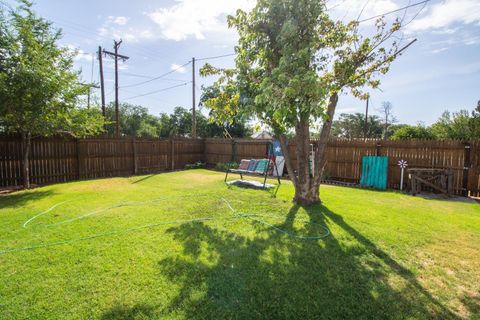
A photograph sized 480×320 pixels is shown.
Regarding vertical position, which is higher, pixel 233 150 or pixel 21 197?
pixel 233 150

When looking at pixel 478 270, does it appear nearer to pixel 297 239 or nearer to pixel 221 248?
pixel 297 239

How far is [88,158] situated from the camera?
375 inches

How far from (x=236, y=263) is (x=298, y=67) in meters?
2.87

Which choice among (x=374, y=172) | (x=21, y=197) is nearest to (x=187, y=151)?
(x=21, y=197)

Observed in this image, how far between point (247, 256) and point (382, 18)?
5525 mm

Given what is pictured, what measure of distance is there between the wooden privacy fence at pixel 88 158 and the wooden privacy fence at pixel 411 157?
6393 mm

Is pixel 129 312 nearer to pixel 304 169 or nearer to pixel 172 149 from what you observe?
pixel 304 169

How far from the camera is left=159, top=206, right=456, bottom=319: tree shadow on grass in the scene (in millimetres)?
1996

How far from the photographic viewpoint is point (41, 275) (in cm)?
246

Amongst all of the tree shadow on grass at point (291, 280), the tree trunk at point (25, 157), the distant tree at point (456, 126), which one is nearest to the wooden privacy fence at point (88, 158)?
the tree trunk at point (25, 157)

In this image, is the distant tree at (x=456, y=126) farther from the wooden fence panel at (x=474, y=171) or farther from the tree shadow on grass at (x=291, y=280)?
the tree shadow on grass at (x=291, y=280)

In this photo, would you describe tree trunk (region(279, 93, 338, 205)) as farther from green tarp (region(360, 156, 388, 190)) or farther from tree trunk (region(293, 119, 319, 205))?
green tarp (region(360, 156, 388, 190))

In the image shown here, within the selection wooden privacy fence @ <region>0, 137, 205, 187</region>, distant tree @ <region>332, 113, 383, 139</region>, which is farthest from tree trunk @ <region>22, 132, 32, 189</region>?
distant tree @ <region>332, 113, 383, 139</region>

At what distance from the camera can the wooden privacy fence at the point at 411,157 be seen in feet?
22.6
